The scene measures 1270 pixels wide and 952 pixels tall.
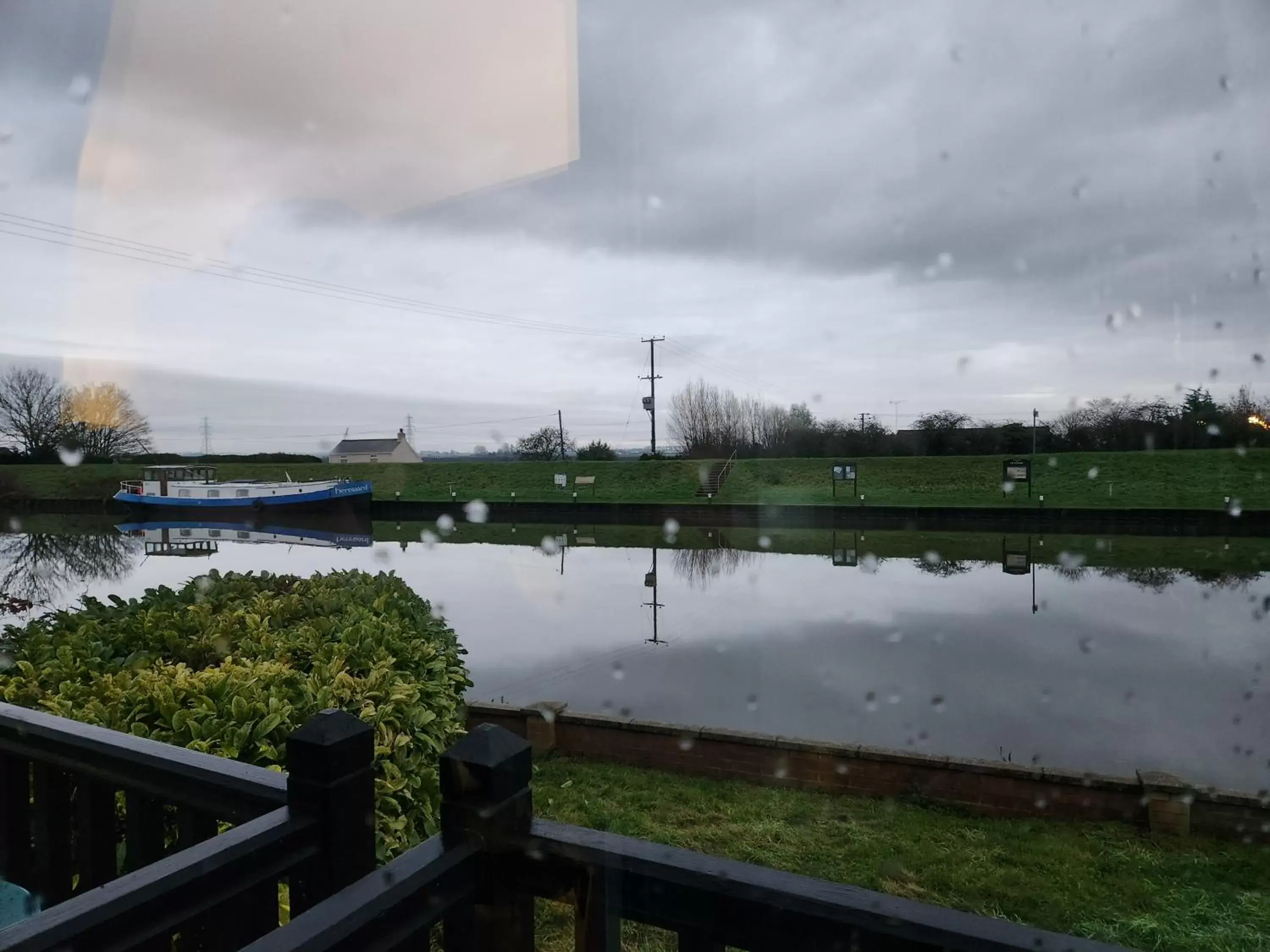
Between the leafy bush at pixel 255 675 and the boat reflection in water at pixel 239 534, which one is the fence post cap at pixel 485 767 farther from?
the boat reflection in water at pixel 239 534

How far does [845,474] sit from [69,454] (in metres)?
20.4

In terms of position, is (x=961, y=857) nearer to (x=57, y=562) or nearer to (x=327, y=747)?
(x=327, y=747)

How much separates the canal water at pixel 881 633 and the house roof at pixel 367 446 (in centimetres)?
1804

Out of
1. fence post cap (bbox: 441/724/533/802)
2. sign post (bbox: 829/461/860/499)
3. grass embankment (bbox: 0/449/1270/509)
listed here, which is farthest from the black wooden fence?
sign post (bbox: 829/461/860/499)

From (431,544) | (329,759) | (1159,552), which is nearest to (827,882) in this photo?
(329,759)

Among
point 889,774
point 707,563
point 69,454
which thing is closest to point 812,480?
point 707,563

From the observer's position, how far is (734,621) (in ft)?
26.9

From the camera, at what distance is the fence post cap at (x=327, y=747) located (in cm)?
122

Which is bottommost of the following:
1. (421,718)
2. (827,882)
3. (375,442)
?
(421,718)

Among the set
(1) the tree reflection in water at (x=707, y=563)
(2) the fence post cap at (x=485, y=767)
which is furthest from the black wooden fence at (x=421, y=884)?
(1) the tree reflection in water at (x=707, y=563)

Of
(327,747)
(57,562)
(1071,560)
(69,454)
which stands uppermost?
(69,454)

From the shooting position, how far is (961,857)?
3209 millimetres

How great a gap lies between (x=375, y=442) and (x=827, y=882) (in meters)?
36.7

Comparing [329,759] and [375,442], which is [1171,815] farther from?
[375,442]
